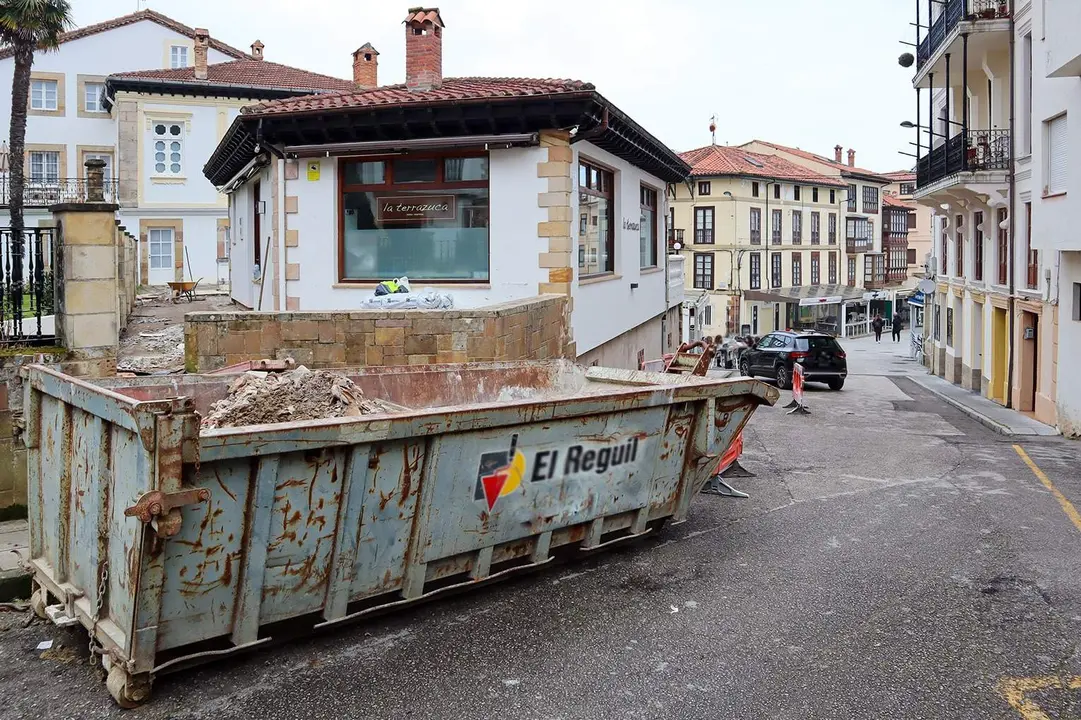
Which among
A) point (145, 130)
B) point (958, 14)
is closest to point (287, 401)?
point (958, 14)

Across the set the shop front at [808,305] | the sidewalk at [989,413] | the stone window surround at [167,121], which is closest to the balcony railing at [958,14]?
the sidewalk at [989,413]

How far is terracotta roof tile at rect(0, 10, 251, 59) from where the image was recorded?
125 ft

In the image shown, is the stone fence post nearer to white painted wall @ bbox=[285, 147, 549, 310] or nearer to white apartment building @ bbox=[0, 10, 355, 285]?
white painted wall @ bbox=[285, 147, 549, 310]

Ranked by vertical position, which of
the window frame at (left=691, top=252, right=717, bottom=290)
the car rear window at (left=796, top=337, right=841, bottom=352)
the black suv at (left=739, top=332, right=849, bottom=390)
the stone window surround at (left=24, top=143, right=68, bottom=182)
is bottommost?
the black suv at (left=739, top=332, right=849, bottom=390)

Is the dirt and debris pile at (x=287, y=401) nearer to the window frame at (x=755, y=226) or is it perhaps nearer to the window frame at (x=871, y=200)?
the window frame at (x=755, y=226)

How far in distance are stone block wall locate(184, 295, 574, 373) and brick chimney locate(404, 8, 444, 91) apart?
20.6 ft

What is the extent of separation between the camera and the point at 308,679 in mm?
5547

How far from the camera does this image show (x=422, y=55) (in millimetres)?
15703

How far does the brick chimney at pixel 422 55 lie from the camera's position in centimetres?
1569

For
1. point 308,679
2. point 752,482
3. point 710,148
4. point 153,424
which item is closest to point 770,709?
point 308,679

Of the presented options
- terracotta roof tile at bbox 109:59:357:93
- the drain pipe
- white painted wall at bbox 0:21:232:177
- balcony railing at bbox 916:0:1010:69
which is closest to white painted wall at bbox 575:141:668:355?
the drain pipe

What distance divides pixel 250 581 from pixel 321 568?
0.46m

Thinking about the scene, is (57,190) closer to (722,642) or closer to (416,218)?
(416,218)

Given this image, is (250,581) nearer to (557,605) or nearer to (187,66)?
(557,605)
